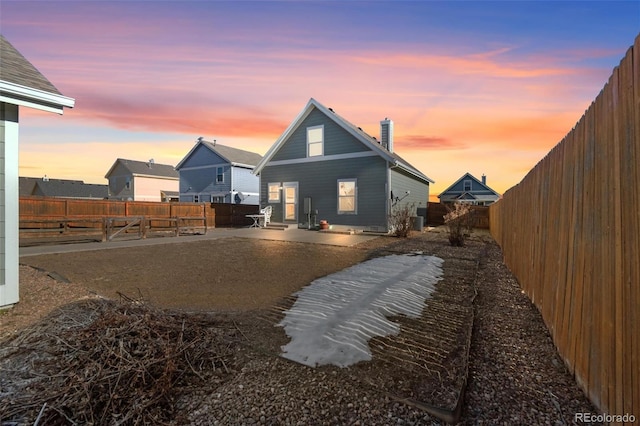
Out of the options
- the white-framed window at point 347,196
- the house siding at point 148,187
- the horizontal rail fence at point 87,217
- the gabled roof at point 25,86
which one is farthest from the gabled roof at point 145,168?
the gabled roof at point 25,86

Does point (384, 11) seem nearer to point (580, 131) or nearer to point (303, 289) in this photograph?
point (580, 131)

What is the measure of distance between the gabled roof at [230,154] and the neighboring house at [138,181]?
337 inches

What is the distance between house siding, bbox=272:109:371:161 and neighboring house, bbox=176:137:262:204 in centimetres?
1042

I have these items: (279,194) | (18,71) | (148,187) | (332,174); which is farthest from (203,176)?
(18,71)

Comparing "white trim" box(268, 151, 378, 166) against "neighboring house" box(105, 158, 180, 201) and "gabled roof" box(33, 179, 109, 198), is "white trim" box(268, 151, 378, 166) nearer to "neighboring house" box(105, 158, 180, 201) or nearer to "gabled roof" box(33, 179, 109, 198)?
"neighboring house" box(105, 158, 180, 201)

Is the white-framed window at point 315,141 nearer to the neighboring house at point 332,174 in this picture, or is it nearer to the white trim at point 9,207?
the neighboring house at point 332,174

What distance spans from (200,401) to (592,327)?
299 cm

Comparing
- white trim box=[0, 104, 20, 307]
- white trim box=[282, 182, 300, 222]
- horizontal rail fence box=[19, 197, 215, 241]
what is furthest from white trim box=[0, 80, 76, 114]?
white trim box=[282, 182, 300, 222]

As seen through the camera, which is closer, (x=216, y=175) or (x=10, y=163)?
(x=10, y=163)

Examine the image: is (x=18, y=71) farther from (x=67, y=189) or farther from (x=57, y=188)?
(x=67, y=189)

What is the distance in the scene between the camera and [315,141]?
1708 centimetres

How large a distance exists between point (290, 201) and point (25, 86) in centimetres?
1409

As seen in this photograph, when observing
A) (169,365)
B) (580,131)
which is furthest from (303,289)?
(580,131)

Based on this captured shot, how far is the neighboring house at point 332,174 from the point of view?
1530 centimetres
